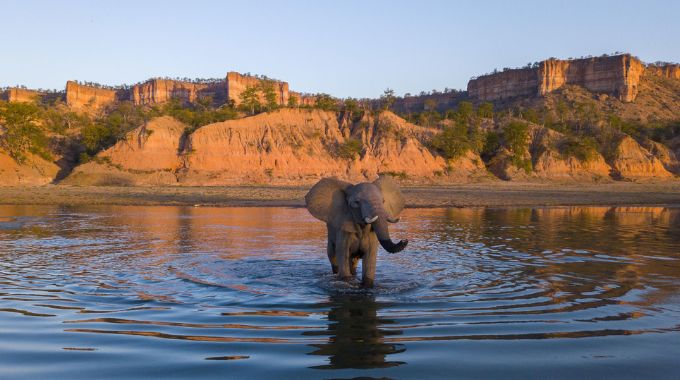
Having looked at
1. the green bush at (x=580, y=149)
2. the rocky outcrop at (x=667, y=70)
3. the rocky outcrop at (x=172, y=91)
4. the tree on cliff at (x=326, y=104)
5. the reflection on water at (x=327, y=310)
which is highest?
the rocky outcrop at (x=667, y=70)

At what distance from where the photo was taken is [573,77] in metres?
134

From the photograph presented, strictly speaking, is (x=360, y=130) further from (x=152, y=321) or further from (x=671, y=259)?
(x=152, y=321)

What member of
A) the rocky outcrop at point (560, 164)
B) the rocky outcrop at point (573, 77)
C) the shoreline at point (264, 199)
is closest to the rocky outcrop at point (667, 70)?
the rocky outcrop at point (573, 77)

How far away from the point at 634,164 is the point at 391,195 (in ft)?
227

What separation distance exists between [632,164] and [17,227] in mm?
69036

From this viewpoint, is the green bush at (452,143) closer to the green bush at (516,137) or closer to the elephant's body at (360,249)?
the green bush at (516,137)

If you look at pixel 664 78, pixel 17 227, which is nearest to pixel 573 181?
pixel 17 227

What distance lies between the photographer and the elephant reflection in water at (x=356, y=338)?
17.8 ft

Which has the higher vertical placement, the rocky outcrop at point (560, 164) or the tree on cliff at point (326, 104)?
the tree on cliff at point (326, 104)

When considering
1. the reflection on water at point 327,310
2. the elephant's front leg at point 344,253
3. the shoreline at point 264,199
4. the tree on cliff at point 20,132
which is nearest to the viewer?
the reflection on water at point 327,310

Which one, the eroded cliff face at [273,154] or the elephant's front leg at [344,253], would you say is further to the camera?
the eroded cliff face at [273,154]

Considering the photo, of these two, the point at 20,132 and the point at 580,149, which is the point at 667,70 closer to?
the point at 580,149

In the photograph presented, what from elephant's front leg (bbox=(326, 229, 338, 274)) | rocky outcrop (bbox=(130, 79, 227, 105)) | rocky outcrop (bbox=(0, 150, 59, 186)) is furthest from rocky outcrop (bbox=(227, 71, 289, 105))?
elephant's front leg (bbox=(326, 229, 338, 274))

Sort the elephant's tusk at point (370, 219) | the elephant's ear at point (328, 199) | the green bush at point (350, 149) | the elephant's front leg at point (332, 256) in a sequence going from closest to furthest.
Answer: the elephant's tusk at point (370, 219), the elephant's ear at point (328, 199), the elephant's front leg at point (332, 256), the green bush at point (350, 149)
